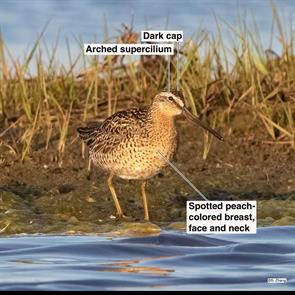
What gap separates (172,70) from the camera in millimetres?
12344

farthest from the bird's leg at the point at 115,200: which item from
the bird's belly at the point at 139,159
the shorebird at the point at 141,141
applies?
the bird's belly at the point at 139,159

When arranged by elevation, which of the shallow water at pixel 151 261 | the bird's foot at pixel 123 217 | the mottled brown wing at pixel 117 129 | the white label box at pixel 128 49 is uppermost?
the white label box at pixel 128 49

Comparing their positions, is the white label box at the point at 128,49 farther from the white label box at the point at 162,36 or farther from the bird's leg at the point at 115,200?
the bird's leg at the point at 115,200

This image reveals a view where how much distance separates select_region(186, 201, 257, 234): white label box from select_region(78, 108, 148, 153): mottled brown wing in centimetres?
172

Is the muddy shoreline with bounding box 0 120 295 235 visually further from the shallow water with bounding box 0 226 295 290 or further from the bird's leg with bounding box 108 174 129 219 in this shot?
the shallow water with bounding box 0 226 295 290

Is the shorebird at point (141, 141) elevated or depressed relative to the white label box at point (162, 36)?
depressed

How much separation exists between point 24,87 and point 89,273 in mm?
4425

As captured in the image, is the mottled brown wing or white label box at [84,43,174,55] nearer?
white label box at [84,43,174,55]

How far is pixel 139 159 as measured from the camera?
995 cm

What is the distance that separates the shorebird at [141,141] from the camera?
9.98 m

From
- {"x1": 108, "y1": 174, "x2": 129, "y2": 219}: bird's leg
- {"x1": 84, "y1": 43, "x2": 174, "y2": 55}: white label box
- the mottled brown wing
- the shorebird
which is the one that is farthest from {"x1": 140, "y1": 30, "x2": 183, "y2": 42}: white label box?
{"x1": 108, "y1": 174, "x2": 129, "y2": 219}: bird's leg

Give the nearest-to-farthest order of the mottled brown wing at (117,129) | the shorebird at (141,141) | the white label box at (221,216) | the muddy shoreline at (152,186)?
the white label box at (221,216), the muddy shoreline at (152,186), the shorebird at (141,141), the mottled brown wing at (117,129)

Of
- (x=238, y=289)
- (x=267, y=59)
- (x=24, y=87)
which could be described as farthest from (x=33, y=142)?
(x=238, y=289)

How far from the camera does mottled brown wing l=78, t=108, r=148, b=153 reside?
10.1 m
